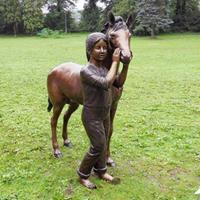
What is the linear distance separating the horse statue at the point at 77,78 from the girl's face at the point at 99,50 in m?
0.07

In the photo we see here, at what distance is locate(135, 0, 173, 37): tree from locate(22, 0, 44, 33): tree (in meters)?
12.8

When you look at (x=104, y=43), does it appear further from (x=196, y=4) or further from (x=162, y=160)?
(x=196, y=4)

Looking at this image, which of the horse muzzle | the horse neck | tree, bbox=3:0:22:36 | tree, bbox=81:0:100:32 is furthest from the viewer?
tree, bbox=81:0:100:32

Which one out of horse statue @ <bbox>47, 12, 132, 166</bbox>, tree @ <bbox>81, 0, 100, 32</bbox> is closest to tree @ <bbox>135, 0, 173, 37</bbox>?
tree @ <bbox>81, 0, 100, 32</bbox>

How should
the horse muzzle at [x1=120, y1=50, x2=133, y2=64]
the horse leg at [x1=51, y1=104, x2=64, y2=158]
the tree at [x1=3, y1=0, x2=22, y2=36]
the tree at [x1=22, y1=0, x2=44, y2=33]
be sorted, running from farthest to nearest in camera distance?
1. the tree at [x1=3, y1=0, x2=22, y2=36]
2. the tree at [x1=22, y1=0, x2=44, y2=33]
3. the horse leg at [x1=51, y1=104, x2=64, y2=158]
4. the horse muzzle at [x1=120, y1=50, x2=133, y2=64]

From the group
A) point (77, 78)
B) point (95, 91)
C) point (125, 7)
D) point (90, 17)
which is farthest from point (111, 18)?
point (90, 17)

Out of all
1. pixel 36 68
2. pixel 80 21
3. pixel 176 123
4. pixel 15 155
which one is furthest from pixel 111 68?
pixel 80 21

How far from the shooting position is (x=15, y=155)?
17.0ft

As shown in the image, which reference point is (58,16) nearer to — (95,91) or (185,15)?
(185,15)

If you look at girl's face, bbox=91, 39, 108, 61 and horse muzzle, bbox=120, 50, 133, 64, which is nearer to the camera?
horse muzzle, bbox=120, 50, 133, 64

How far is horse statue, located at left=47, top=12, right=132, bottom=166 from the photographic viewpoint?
3.66 m

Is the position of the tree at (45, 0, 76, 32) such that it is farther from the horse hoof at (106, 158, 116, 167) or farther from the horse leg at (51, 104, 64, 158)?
the horse hoof at (106, 158, 116, 167)

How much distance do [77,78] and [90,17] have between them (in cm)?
4047

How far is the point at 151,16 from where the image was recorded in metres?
32.1
